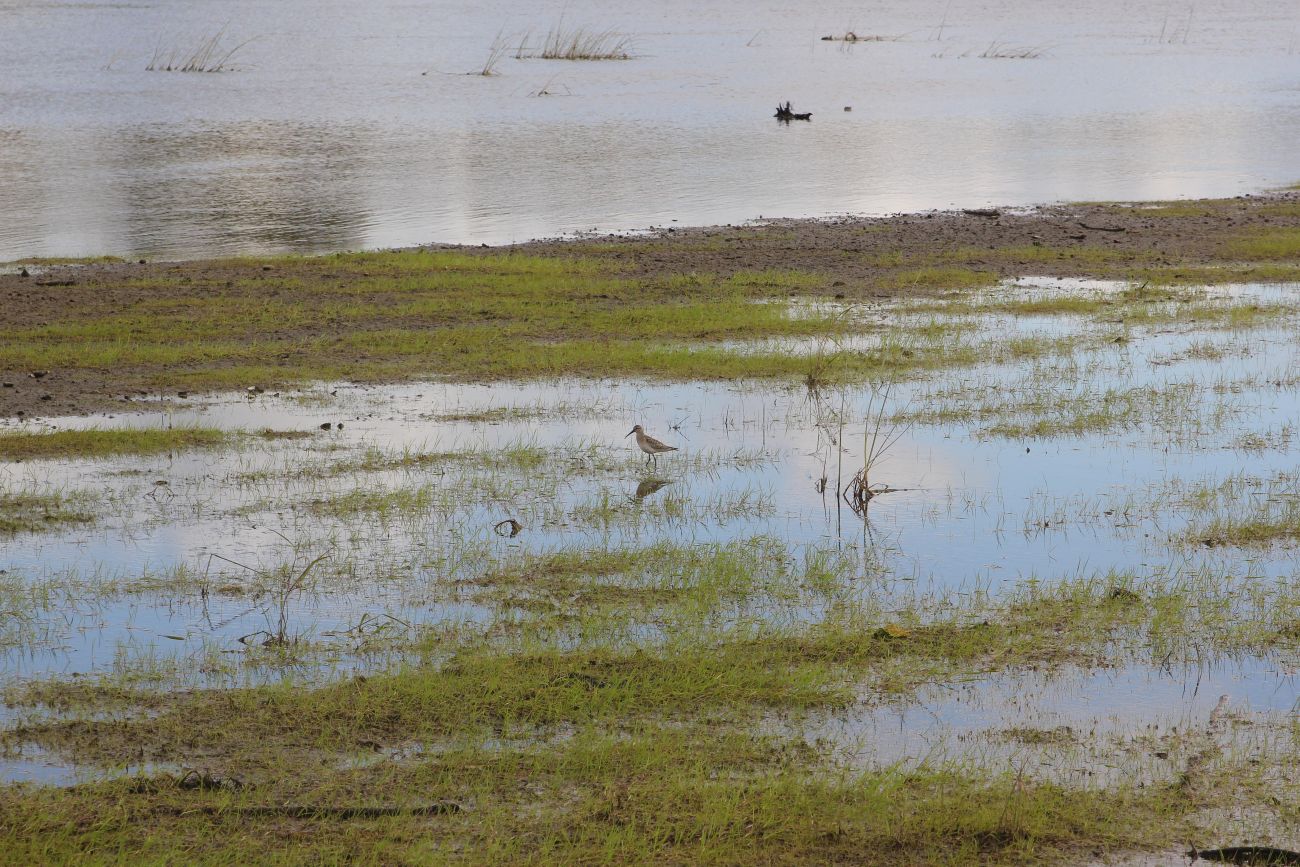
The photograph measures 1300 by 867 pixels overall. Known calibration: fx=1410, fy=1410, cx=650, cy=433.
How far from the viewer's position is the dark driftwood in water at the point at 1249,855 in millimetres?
4594

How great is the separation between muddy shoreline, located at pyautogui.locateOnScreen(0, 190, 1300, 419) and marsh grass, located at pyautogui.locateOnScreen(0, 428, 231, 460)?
0.81 m

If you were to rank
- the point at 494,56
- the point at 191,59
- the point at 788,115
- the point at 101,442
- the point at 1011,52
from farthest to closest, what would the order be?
the point at 1011,52, the point at 494,56, the point at 191,59, the point at 788,115, the point at 101,442

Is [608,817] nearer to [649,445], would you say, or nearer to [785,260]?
[649,445]

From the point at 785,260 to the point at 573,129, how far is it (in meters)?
18.8

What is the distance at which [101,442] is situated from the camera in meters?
9.58

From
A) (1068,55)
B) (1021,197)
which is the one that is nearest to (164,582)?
(1021,197)

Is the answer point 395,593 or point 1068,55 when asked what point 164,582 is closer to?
point 395,593

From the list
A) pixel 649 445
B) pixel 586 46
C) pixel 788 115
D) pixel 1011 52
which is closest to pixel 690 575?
pixel 649 445

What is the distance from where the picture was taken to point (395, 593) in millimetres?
7168

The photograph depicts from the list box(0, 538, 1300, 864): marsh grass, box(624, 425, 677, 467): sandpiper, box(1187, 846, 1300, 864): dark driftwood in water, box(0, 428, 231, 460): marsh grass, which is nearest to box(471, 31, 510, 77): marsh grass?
box(0, 428, 231, 460): marsh grass

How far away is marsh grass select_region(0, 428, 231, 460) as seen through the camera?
9.41m

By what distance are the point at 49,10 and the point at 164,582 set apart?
239 feet

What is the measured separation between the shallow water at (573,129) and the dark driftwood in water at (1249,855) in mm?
16088

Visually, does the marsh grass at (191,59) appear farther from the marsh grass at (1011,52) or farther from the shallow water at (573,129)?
the marsh grass at (1011,52)
